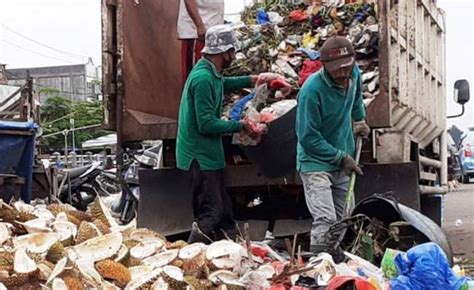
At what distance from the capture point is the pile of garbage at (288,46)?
5184 mm

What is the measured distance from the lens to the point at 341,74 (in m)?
4.42

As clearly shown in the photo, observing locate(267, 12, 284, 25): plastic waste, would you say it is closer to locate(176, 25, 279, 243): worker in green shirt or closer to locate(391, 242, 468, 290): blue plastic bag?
locate(176, 25, 279, 243): worker in green shirt

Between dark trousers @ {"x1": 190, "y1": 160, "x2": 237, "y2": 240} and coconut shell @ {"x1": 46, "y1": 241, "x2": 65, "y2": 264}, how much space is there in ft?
5.34

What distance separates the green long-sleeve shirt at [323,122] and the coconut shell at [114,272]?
1647 mm

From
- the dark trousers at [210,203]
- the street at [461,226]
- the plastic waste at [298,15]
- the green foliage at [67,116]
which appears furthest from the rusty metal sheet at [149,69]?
the green foliage at [67,116]

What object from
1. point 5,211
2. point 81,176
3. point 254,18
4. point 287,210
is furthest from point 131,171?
point 5,211

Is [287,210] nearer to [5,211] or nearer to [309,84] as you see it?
[309,84]

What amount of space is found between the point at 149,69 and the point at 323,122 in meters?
1.78

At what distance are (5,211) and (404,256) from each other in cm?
208

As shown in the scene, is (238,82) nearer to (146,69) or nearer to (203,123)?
(203,123)

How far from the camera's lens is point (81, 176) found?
36.1 ft

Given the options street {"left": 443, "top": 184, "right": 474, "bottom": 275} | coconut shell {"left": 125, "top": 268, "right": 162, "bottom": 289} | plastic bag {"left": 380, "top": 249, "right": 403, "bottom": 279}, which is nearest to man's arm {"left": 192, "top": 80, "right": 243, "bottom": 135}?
plastic bag {"left": 380, "top": 249, "right": 403, "bottom": 279}

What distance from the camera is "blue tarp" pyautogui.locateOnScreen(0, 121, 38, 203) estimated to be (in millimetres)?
7730

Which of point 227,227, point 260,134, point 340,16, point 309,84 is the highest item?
point 340,16
